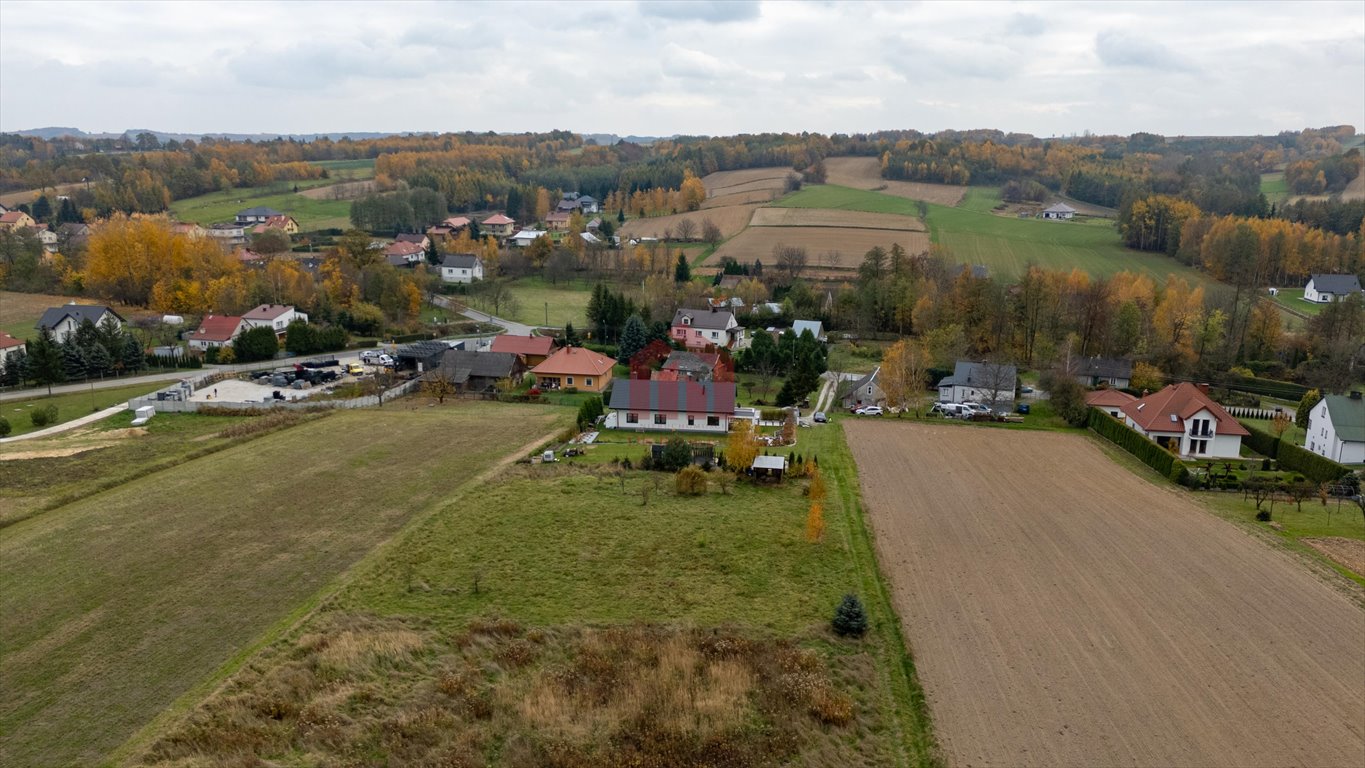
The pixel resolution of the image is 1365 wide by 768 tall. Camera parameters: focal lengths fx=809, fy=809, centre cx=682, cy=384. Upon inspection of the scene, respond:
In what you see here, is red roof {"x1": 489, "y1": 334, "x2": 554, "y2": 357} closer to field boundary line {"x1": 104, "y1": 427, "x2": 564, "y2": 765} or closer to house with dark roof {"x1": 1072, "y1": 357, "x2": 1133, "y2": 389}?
field boundary line {"x1": 104, "y1": 427, "x2": 564, "y2": 765}

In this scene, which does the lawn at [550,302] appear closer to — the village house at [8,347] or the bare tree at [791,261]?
the bare tree at [791,261]

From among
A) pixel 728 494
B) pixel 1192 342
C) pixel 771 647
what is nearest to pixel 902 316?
pixel 1192 342

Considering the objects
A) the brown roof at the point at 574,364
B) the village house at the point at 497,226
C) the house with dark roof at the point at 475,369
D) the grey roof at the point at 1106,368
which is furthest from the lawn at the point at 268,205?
the grey roof at the point at 1106,368

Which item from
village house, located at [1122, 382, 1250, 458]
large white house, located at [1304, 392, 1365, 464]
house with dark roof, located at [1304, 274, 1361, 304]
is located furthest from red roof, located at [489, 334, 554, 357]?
house with dark roof, located at [1304, 274, 1361, 304]

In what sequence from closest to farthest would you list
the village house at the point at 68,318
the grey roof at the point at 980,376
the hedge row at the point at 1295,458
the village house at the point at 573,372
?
the hedge row at the point at 1295,458, the grey roof at the point at 980,376, the village house at the point at 573,372, the village house at the point at 68,318

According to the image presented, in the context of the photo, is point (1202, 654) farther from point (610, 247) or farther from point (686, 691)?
point (610, 247)

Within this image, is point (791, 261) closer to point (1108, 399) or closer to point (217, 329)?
point (1108, 399)
